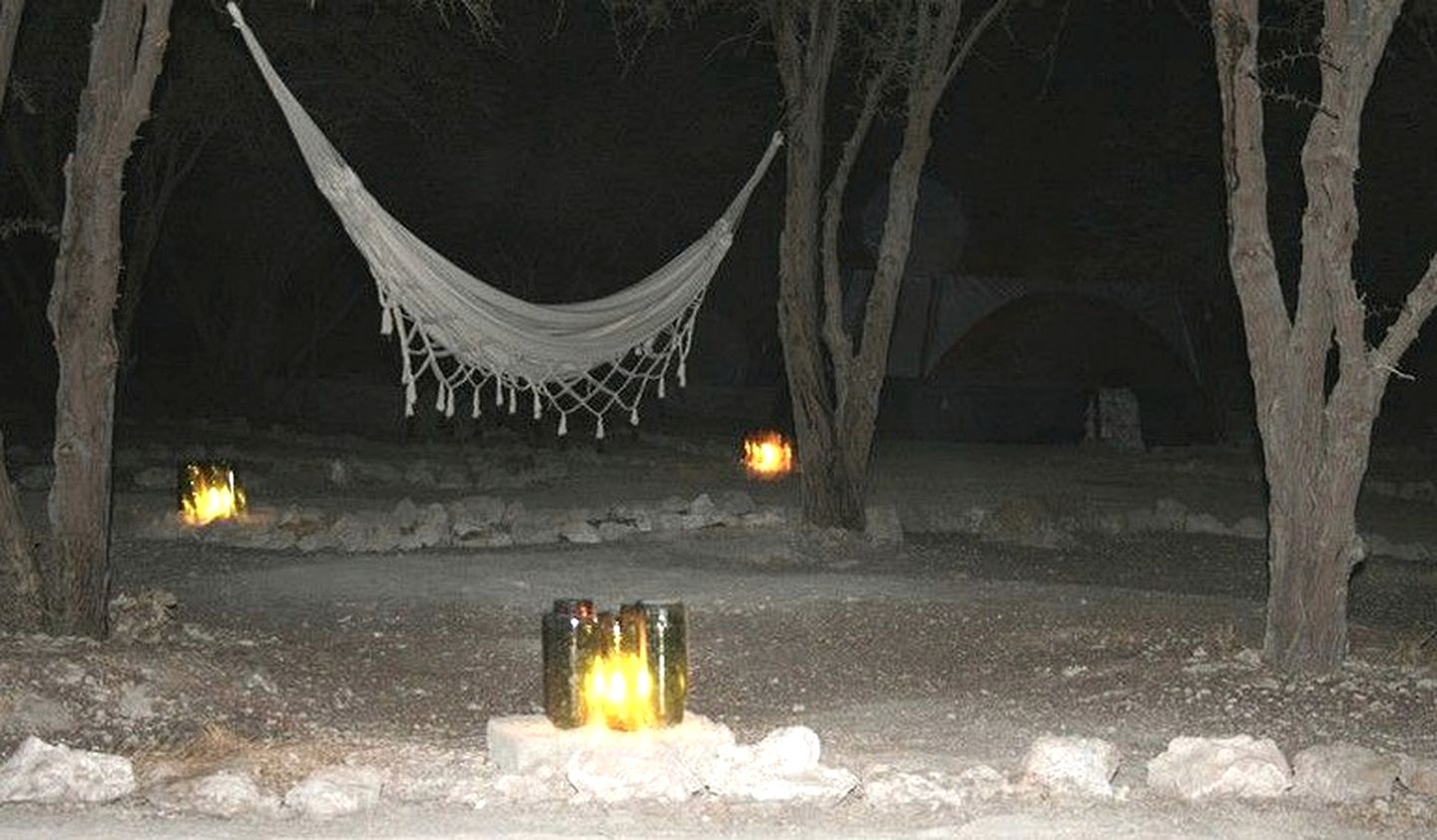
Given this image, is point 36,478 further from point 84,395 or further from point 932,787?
point 932,787

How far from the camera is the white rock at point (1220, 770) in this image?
16.3 ft

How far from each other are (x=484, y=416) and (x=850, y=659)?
17.0 metres

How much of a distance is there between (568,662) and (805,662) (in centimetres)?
246

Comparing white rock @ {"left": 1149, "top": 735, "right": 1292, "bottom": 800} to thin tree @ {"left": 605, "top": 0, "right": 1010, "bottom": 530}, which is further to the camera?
thin tree @ {"left": 605, "top": 0, "right": 1010, "bottom": 530}

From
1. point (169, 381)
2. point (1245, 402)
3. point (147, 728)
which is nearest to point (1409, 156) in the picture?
point (1245, 402)

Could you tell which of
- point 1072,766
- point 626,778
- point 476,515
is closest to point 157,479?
point 476,515

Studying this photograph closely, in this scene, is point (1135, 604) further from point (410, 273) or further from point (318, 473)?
point (318, 473)

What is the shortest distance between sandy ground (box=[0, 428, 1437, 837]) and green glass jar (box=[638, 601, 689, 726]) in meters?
0.50

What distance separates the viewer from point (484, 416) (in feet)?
80.4

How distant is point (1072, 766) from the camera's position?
4996mm

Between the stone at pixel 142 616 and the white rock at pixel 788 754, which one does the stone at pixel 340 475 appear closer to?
the stone at pixel 142 616

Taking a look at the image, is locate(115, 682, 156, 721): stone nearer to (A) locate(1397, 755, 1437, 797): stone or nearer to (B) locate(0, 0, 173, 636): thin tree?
(B) locate(0, 0, 173, 636): thin tree

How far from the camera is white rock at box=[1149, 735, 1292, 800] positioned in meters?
4.97

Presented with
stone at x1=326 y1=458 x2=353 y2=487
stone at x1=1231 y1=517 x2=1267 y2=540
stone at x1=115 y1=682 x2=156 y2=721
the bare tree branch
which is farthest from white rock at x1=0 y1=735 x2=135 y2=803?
stone at x1=326 y1=458 x2=353 y2=487
